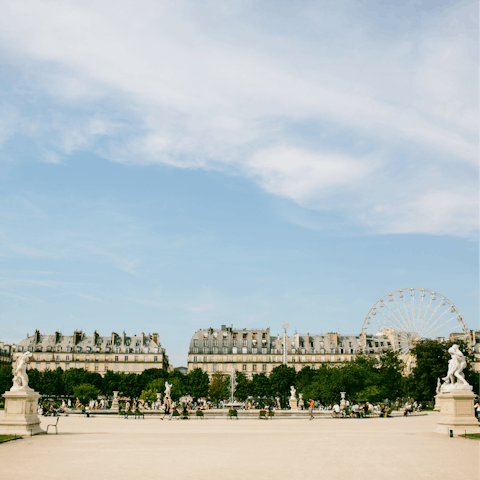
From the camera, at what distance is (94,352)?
379 feet

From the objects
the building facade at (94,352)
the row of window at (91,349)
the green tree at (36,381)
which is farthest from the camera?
the row of window at (91,349)

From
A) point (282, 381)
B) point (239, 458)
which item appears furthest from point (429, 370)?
point (239, 458)

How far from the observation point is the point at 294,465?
14.8 m

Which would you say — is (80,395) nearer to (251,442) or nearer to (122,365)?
(122,365)

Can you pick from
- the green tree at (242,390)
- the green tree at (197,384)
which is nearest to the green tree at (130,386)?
the green tree at (197,384)

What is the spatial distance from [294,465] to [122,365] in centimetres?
10439

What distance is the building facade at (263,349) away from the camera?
116 m

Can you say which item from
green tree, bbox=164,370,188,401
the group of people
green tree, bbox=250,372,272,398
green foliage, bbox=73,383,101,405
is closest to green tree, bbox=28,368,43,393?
green foliage, bbox=73,383,101,405

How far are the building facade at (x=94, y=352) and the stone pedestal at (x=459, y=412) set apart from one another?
94.5 m

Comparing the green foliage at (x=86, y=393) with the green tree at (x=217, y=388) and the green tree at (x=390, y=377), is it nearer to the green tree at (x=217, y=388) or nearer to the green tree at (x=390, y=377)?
the green tree at (x=217, y=388)

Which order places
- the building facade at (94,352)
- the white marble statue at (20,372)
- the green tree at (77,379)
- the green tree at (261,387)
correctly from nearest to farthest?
the white marble statue at (20,372) → the green tree at (77,379) → the green tree at (261,387) → the building facade at (94,352)

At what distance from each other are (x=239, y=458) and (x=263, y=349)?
339 feet

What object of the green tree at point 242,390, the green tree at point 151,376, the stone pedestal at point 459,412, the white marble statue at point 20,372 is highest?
the white marble statue at point 20,372

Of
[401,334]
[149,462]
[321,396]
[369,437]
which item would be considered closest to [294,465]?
[149,462]
